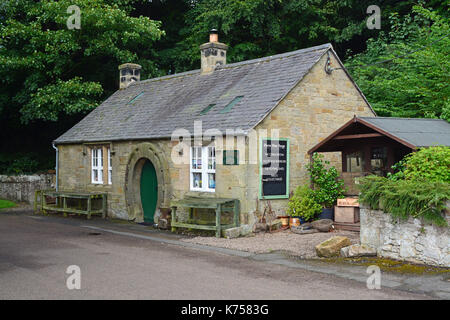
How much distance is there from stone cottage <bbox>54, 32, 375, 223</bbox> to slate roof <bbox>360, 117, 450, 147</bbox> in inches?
117

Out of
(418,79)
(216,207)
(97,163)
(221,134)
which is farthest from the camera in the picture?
(97,163)

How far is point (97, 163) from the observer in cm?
2033

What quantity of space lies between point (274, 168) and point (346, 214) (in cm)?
245

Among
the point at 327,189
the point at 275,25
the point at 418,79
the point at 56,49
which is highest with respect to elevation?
the point at 275,25

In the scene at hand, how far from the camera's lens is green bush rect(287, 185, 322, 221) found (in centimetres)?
1423

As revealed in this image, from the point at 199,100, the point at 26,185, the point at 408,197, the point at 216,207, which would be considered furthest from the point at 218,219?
the point at 26,185

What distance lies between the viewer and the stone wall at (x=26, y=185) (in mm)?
24781

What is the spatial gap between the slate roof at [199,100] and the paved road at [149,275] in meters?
4.59

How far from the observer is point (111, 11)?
80.0 ft

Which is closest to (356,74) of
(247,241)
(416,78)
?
(416,78)

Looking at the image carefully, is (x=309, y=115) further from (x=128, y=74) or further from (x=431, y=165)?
(x=128, y=74)

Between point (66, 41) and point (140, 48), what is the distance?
657 cm
